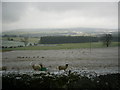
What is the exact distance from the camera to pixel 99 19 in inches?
94.7

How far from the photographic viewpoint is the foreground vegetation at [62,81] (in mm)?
2348

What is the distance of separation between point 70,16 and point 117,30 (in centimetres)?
72

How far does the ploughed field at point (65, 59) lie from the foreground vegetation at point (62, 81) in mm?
90

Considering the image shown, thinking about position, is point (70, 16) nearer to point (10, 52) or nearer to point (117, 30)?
point (117, 30)

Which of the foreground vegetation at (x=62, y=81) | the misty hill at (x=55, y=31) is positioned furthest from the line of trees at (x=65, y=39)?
the foreground vegetation at (x=62, y=81)

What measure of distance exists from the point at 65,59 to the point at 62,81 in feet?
1.06

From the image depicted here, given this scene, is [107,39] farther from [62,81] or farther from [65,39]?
[62,81]

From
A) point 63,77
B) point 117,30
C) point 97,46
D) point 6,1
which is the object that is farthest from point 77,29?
point 6,1

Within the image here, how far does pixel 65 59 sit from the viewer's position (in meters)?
2.43

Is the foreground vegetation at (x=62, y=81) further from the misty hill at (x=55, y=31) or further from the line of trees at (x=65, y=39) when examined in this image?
the misty hill at (x=55, y=31)

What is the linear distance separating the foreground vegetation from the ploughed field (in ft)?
0.30

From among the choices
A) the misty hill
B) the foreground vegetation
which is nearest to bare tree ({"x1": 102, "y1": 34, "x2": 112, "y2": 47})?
the misty hill

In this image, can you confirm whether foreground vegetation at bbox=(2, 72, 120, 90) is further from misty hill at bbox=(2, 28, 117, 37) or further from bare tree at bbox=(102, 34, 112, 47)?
misty hill at bbox=(2, 28, 117, 37)

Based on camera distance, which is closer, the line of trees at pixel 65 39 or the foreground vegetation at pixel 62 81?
the foreground vegetation at pixel 62 81
